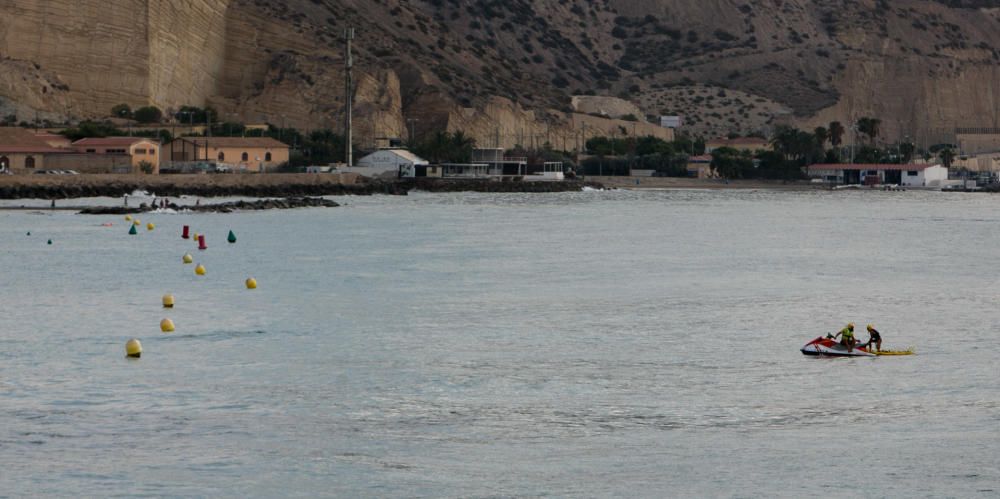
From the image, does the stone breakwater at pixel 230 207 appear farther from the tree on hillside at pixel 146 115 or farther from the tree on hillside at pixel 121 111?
the tree on hillside at pixel 121 111

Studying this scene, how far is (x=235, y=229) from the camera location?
77.6 metres

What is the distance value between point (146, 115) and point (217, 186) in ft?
131

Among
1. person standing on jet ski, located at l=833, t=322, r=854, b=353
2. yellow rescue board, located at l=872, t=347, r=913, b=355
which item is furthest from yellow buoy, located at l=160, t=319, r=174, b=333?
yellow rescue board, located at l=872, t=347, r=913, b=355

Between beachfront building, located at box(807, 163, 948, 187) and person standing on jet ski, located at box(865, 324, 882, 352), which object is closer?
person standing on jet ski, located at box(865, 324, 882, 352)

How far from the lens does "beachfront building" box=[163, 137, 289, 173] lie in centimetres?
14312

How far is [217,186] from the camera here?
122125 millimetres

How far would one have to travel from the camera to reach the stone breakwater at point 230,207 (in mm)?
88000

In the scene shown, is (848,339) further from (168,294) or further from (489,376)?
(168,294)

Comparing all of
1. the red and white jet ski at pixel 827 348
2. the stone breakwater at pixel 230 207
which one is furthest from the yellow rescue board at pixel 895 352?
the stone breakwater at pixel 230 207

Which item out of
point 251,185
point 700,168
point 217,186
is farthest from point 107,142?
point 700,168

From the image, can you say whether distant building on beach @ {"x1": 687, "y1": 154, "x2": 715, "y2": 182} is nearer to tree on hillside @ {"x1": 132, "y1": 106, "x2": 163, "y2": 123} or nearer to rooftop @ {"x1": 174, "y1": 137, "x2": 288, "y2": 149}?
rooftop @ {"x1": 174, "y1": 137, "x2": 288, "y2": 149}

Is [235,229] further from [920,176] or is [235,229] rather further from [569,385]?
[920,176]

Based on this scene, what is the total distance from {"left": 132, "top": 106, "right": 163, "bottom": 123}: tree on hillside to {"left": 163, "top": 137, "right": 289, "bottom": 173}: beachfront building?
427 inches

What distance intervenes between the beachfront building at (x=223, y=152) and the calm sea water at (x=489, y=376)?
264ft
